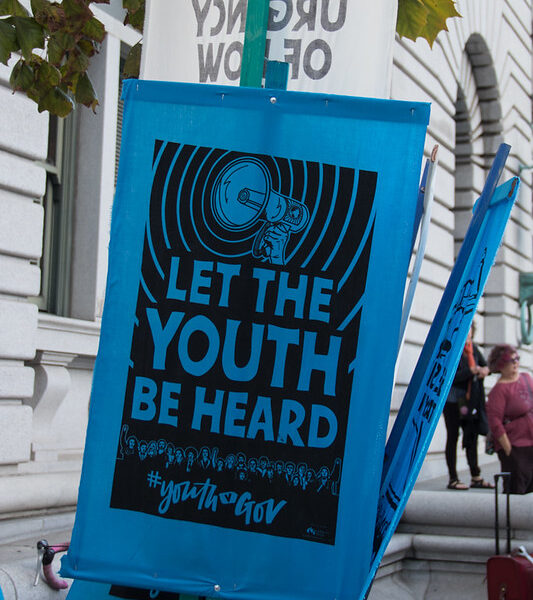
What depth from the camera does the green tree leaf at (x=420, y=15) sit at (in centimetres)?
411

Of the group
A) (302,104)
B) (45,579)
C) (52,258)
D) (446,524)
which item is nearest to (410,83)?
(52,258)

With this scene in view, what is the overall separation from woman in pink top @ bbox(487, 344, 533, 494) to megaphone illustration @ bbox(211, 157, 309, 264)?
18.5ft

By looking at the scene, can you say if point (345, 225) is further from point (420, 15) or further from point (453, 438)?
point (453, 438)

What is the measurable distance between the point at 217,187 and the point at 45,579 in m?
2.58

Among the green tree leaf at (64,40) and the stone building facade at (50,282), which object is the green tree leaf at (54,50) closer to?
the green tree leaf at (64,40)

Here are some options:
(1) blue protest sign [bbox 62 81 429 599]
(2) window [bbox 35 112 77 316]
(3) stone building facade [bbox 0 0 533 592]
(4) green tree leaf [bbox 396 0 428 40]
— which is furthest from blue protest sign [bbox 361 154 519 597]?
(2) window [bbox 35 112 77 316]

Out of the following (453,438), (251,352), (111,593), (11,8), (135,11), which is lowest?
(453,438)

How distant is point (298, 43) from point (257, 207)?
2.07 feet

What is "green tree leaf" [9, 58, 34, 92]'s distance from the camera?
4.50 m

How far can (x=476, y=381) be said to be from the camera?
375 inches

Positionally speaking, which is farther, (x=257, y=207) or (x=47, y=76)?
(x=47, y=76)

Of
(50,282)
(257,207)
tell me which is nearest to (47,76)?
(257,207)

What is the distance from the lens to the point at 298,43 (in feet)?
9.78

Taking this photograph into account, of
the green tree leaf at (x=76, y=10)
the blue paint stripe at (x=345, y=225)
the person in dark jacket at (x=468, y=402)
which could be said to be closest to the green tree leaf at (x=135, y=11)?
the green tree leaf at (x=76, y=10)
